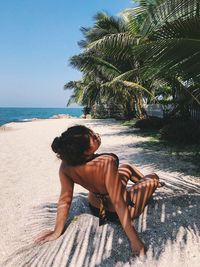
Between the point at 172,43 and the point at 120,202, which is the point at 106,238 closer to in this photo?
the point at 120,202

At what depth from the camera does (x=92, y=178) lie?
327 centimetres

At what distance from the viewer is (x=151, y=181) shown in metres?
4.00

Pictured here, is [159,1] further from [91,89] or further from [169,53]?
[91,89]

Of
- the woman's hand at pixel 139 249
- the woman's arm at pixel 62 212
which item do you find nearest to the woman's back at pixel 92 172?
the woman's arm at pixel 62 212

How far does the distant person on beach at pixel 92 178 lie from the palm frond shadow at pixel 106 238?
134 millimetres

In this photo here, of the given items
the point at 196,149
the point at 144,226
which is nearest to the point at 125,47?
the point at 196,149

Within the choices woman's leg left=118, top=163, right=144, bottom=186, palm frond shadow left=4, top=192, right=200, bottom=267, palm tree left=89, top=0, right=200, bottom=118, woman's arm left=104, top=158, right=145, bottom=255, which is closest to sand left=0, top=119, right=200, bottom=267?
palm frond shadow left=4, top=192, right=200, bottom=267

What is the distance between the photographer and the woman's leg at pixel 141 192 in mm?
3705

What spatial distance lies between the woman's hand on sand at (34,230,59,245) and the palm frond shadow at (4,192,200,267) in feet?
0.18

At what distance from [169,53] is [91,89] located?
53.7ft

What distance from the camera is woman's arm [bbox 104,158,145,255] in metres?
3.12

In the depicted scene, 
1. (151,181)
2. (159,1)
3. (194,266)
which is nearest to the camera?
(194,266)

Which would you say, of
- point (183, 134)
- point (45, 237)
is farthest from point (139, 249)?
point (183, 134)

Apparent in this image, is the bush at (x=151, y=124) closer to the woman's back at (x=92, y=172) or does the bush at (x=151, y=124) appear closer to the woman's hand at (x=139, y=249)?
the woman's back at (x=92, y=172)
